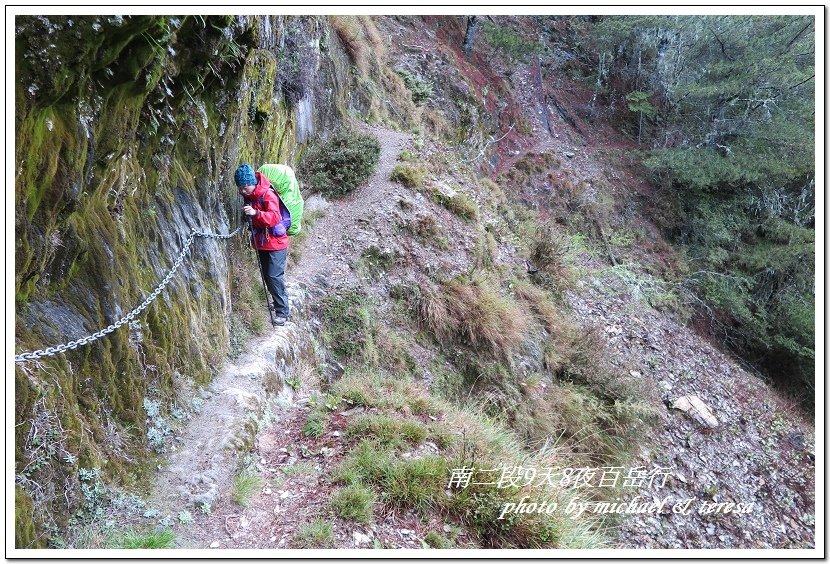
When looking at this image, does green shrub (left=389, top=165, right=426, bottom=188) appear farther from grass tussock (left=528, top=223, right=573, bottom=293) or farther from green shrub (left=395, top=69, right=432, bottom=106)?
green shrub (left=395, top=69, right=432, bottom=106)

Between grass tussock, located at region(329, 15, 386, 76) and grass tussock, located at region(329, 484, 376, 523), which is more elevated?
grass tussock, located at region(329, 15, 386, 76)

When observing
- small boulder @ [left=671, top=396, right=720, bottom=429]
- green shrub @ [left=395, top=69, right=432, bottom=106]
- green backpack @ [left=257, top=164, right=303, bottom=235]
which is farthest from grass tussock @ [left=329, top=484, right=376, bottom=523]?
green shrub @ [left=395, top=69, right=432, bottom=106]

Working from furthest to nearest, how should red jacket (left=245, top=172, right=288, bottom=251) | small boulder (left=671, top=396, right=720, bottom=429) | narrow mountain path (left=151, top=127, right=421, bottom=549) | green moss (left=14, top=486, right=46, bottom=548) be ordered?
small boulder (left=671, top=396, right=720, bottom=429) → red jacket (left=245, top=172, right=288, bottom=251) → narrow mountain path (left=151, top=127, right=421, bottom=549) → green moss (left=14, top=486, right=46, bottom=548)

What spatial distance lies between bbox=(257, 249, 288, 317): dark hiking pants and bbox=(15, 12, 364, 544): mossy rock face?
0.53 m

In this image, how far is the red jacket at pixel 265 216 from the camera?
19.9 ft

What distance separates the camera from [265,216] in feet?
19.7

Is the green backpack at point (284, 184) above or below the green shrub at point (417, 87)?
below

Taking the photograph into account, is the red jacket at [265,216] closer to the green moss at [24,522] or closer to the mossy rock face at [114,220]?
the mossy rock face at [114,220]

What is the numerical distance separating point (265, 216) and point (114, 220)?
2.02 metres

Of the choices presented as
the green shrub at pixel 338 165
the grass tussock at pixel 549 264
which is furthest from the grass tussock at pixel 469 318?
the grass tussock at pixel 549 264

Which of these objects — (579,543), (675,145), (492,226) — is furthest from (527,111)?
(579,543)

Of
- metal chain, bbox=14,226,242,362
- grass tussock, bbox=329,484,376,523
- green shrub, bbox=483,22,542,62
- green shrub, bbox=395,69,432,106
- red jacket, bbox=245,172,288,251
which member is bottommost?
grass tussock, bbox=329,484,376,523

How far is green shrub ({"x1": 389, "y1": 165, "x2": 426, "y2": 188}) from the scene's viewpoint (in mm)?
11188

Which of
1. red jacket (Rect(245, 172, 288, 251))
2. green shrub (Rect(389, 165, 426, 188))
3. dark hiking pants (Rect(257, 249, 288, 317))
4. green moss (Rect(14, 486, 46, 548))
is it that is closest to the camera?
green moss (Rect(14, 486, 46, 548))
